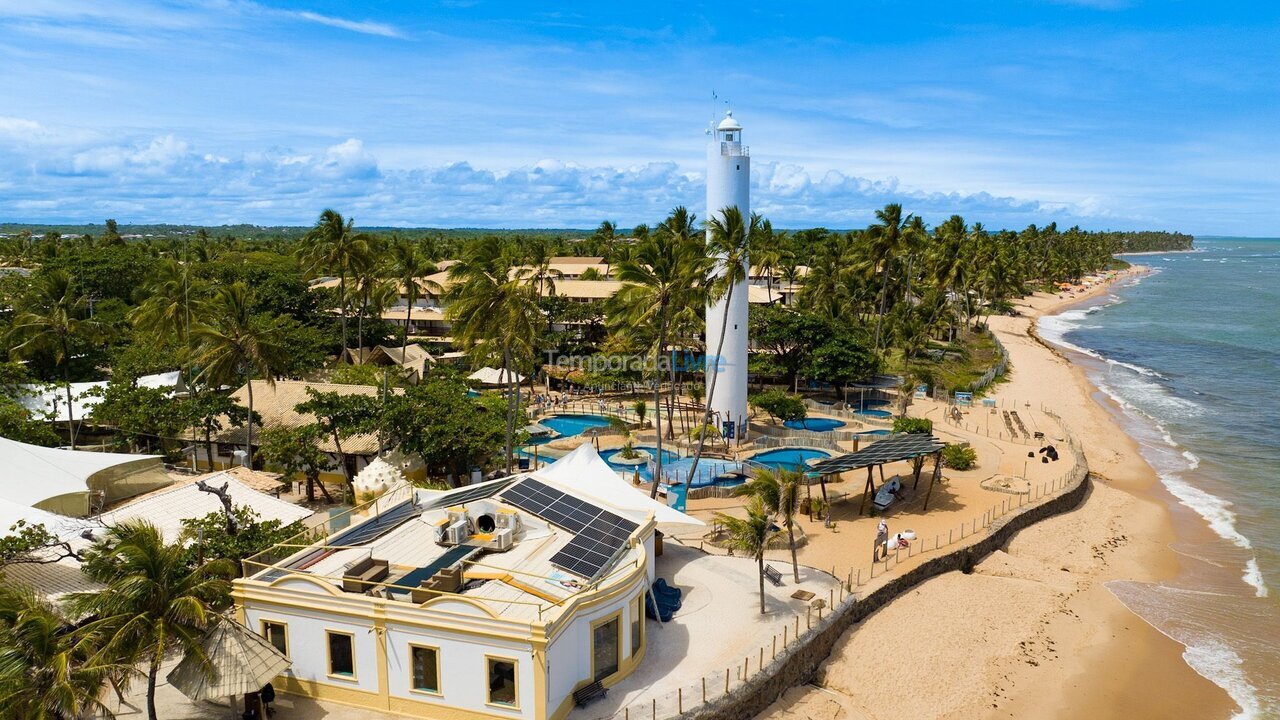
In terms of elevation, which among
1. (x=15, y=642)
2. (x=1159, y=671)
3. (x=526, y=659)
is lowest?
(x=1159, y=671)

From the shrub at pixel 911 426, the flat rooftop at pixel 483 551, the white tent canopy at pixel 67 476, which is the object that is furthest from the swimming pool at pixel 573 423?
the flat rooftop at pixel 483 551

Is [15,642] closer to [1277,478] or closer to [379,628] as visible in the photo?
[379,628]

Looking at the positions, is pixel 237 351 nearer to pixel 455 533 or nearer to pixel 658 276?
pixel 658 276

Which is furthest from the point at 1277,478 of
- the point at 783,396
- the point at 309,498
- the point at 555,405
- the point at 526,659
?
the point at 309,498

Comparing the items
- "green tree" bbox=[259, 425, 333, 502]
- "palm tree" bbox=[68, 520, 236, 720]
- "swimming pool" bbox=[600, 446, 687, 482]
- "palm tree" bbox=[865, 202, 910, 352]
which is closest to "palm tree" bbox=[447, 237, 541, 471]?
"green tree" bbox=[259, 425, 333, 502]

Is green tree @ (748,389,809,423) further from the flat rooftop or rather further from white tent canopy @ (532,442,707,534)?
the flat rooftop

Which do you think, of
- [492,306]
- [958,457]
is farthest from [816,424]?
[492,306]

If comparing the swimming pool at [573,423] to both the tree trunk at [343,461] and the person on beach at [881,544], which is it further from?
the person on beach at [881,544]
